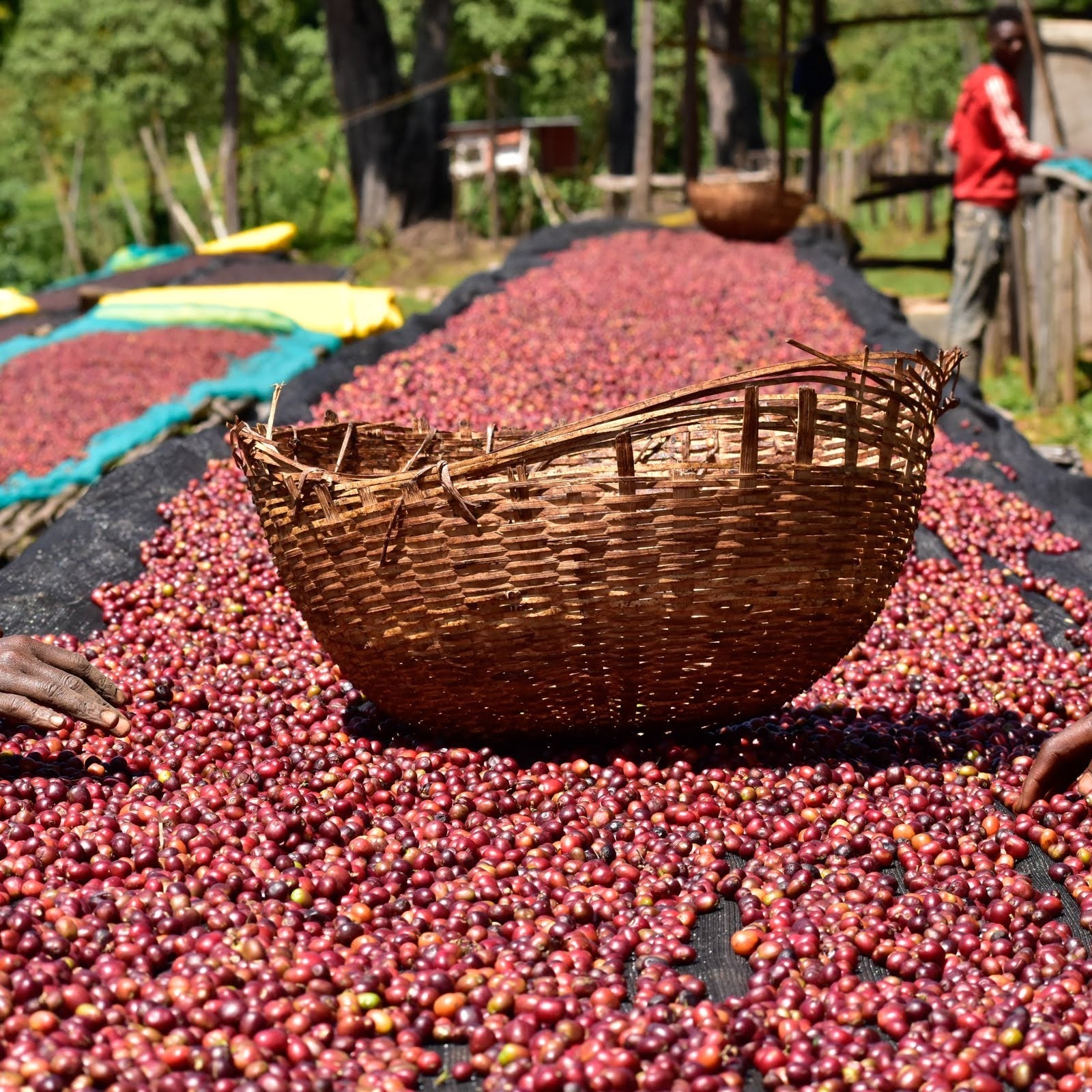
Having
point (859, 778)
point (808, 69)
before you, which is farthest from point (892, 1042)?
point (808, 69)

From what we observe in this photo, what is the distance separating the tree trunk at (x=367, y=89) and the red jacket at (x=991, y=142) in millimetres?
13863

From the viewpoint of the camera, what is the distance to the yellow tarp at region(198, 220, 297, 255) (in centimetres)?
1819

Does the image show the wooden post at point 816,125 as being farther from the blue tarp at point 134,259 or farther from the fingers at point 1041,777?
the fingers at point 1041,777

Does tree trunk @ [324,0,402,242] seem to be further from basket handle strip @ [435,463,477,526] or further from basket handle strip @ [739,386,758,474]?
basket handle strip @ [739,386,758,474]

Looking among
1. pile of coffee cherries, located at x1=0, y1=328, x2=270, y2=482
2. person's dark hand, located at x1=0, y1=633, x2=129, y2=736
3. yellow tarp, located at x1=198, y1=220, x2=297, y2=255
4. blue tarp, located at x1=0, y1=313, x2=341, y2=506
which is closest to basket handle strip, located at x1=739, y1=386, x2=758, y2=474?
person's dark hand, located at x1=0, y1=633, x2=129, y2=736

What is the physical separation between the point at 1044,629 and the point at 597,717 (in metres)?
2.62

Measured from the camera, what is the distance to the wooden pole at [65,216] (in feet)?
87.5

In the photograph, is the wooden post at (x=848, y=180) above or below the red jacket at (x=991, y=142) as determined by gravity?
below

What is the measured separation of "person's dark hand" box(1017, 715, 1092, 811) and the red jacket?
305 inches

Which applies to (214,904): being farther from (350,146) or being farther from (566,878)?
(350,146)

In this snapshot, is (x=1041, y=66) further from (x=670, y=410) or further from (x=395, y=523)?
(x=395, y=523)

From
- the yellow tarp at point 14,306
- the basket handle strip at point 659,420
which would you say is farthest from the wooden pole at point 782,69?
the basket handle strip at point 659,420

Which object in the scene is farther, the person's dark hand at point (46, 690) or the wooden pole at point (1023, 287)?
the wooden pole at point (1023, 287)

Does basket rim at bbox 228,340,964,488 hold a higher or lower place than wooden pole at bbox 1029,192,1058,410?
higher
